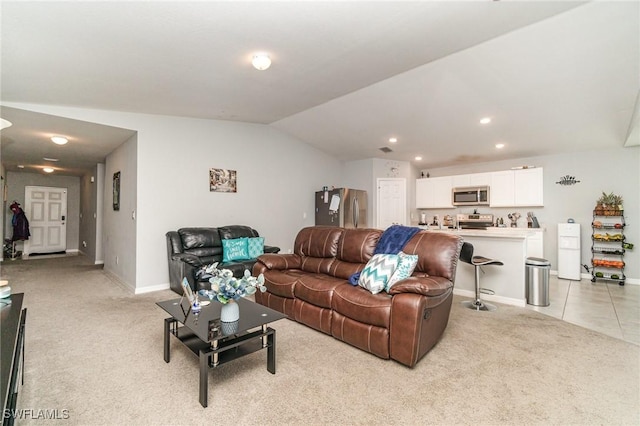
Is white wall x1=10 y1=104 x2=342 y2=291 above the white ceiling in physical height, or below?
below

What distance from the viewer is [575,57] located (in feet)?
9.68

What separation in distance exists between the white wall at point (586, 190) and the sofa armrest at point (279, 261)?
497cm

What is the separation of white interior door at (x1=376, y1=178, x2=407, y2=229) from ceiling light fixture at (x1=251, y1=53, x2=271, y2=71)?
452 centimetres

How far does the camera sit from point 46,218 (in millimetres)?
8172

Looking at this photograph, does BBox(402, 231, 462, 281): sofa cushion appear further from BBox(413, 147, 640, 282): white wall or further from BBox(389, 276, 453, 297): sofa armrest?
BBox(413, 147, 640, 282): white wall

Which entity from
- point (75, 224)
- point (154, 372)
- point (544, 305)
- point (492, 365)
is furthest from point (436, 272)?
point (75, 224)

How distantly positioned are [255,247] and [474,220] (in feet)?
15.7

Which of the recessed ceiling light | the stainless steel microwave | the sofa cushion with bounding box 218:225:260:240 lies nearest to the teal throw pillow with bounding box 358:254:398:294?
the sofa cushion with bounding box 218:225:260:240

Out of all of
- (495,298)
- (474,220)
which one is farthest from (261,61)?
(474,220)

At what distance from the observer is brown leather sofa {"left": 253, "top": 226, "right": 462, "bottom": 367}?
223 centimetres

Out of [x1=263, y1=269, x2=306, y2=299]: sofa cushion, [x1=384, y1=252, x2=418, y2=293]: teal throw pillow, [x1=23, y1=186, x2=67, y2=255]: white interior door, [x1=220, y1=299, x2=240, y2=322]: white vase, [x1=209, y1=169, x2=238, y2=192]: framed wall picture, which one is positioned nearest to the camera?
[x1=220, y1=299, x2=240, y2=322]: white vase

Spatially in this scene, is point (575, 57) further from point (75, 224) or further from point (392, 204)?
point (75, 224)

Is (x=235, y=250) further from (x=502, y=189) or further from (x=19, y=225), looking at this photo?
(x=19, y=225)

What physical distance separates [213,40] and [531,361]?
145 inches
